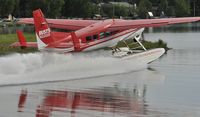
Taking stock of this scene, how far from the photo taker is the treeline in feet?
291

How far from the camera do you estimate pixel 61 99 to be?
11594mm

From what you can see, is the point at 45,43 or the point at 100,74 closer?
the point at 100,74

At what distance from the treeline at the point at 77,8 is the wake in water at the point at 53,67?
45508mm

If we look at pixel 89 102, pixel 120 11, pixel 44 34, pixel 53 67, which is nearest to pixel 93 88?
pixel 89 102

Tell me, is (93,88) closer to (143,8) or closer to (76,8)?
(76,8)

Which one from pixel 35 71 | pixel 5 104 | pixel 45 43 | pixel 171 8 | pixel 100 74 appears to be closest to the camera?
pixel 5 104

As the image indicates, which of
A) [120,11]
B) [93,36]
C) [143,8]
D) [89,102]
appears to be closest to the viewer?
[89,102]

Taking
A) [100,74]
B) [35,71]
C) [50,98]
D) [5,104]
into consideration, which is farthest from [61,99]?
[100,74]

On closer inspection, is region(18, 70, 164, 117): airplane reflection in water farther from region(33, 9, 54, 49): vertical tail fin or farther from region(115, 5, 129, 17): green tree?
region(115, 5, 129, 17): green tree

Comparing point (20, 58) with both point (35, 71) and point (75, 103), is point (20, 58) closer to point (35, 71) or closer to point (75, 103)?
point (35, 71)

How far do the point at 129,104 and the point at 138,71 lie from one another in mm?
6971

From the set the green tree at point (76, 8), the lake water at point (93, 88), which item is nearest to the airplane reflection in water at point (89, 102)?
the lake water at point (93, 88)

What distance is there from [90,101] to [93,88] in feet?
7.04

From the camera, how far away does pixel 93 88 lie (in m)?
13.5
